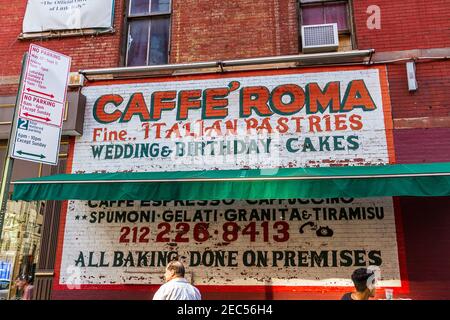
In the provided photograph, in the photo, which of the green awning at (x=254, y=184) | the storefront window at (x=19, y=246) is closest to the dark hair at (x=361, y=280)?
the green awning at (x=254, y=184)

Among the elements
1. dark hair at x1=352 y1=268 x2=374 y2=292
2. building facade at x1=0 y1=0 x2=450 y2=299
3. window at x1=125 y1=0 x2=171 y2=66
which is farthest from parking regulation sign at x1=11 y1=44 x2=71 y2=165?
dark hair at x1=352 y1=268 x2=374 y2=292

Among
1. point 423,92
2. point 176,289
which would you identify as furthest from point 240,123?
point 176,289

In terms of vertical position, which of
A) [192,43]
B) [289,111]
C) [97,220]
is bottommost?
[97,220]

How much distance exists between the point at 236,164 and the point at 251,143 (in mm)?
450

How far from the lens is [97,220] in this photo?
7.46 meters

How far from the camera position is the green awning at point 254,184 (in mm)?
5554

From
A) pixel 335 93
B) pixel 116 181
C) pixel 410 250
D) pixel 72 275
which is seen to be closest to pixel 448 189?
pixel 410 250

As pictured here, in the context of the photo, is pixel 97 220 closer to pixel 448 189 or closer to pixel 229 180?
pixel 229 180

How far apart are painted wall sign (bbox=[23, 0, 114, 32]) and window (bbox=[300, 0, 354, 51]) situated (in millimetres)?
3898

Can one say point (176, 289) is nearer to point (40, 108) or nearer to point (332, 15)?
point (40, 108)

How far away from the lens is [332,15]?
329 inches

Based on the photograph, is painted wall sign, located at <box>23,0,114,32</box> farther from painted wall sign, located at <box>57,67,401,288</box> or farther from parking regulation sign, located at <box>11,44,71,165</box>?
parking regulation sign, located at <box>11,44,71,165</box>
